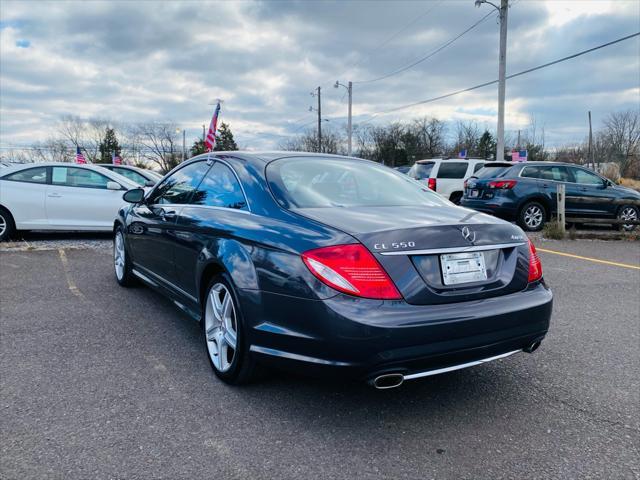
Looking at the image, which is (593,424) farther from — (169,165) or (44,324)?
(169,165)

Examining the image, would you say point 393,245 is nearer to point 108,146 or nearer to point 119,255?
point 119,255

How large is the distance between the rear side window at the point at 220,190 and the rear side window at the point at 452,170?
448 inches

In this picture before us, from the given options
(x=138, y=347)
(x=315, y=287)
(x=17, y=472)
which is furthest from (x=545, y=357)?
(x=17, y=472)

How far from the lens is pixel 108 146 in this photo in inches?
2953

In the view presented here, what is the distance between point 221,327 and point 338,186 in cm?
121

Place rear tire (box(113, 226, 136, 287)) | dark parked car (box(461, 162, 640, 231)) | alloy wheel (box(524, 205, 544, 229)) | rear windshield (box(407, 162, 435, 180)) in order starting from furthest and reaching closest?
rear windshield (box(407, 162, 435, 180)), alloy wheel (box(524, 205, 544, 229)), dark parked car (box(461, 162, 640, 231)), rear tire (box(113, 226, 136, 287))

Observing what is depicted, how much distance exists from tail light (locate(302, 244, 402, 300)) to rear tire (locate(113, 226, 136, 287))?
11.6ft

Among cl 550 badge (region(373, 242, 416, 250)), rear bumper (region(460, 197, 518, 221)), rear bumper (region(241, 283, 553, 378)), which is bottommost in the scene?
rear bumper (region(241, 283, 553, 378))

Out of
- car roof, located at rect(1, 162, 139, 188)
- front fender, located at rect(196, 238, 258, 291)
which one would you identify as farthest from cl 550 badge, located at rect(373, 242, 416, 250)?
car roof, located at rect(1, 162, 139, 188)

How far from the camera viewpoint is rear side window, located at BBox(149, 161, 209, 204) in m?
4.09

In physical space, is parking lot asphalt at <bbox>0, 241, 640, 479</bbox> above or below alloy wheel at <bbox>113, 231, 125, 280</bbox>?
below

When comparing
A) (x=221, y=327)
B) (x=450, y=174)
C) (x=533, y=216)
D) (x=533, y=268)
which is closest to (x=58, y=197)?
(x=221, y=327)

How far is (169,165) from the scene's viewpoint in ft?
250

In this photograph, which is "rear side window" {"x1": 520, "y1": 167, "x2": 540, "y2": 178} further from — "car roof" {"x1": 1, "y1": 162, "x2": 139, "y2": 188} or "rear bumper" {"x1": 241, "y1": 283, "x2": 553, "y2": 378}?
"rear bumper" {"x1": 241, "y1": 283, "x2": 553, "y2": 378}
